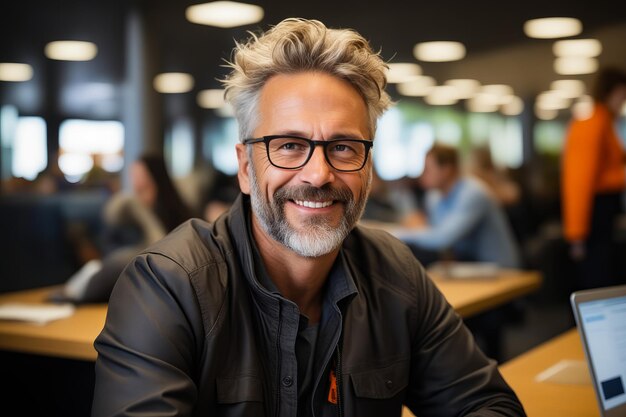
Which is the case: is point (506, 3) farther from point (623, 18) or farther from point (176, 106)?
point (176, 106)

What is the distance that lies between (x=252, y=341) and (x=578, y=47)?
5283 mm

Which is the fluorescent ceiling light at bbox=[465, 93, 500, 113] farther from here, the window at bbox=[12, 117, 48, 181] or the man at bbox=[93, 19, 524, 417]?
the man at bbox=[93, 19, 524, 417]

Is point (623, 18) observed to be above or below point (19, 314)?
above

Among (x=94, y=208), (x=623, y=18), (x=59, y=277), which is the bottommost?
(x=59, y=277)

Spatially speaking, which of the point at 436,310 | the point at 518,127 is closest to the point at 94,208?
the point at 518,127

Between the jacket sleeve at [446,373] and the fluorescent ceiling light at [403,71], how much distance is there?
5181 millimetres

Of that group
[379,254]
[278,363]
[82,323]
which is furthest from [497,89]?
[278,363]

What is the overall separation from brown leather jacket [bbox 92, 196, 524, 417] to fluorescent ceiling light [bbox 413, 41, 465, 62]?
16.3ft

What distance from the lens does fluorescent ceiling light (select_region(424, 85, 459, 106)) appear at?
7.09 meters

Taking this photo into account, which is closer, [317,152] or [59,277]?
[317,152]

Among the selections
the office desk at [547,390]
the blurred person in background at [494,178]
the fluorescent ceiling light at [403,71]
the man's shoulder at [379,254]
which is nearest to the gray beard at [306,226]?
the man's shoulder at [379,254]

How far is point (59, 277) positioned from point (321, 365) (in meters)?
5.28

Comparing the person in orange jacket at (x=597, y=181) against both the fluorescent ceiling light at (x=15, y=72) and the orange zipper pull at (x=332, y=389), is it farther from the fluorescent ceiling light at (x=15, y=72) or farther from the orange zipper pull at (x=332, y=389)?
the orange zipper pull at (x=332, y=389)

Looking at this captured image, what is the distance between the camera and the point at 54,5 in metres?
6.45
